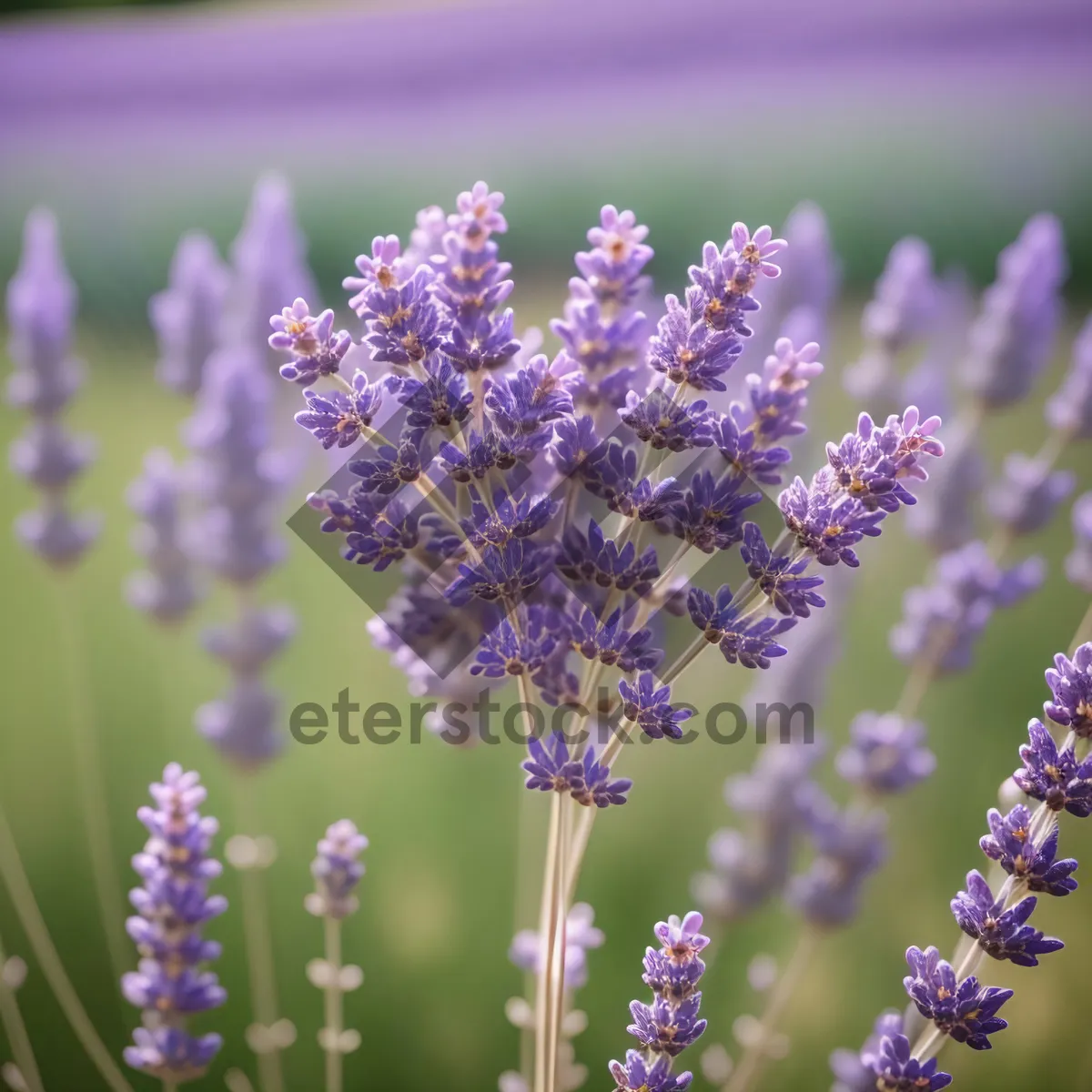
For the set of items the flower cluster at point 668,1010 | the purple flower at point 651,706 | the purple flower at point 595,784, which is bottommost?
the flower cluster at point 668,1010

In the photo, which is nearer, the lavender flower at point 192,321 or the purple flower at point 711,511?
the purple flower at point 711,511

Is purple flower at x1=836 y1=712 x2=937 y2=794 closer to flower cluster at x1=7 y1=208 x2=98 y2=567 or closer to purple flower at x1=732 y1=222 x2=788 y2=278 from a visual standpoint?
purple flower at x1=732 y1=222 x2=788 y2=278

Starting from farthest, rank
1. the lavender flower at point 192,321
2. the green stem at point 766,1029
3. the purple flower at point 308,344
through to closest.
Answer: the lavender flower at point 192,321 < the green stem at point 766,1029 < the purple flower at point 308,344

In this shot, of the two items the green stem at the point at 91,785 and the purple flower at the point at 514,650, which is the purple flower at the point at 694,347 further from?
the green stem at the point at 91,785

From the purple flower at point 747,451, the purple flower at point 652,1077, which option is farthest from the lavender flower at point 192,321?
the purple flower at point 652,1077

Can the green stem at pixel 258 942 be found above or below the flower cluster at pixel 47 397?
below

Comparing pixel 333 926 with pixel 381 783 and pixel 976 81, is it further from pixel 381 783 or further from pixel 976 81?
pixel 976 81
